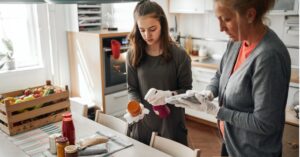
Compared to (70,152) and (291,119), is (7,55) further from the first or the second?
(291,119)

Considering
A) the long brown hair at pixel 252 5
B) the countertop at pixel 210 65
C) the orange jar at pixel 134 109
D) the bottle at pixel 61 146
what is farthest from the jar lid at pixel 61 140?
the countertop at pixel 210 65

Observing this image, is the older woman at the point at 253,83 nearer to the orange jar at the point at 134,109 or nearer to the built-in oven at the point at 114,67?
the orange jar at the point at 134,109

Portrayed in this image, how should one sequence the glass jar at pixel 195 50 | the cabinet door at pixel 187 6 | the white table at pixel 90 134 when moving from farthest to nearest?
the glass jar at pixel 195 50, the cabinet door at pixel 187 6, the white table at pixel 90 134

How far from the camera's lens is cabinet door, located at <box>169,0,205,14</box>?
133 inches

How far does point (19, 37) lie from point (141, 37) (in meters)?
1.75

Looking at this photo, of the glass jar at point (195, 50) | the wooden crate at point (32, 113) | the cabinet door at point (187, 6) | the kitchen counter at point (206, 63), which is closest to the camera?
the wooden crate at point (32, 113)

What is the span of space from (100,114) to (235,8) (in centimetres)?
128

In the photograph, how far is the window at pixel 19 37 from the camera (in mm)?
2766

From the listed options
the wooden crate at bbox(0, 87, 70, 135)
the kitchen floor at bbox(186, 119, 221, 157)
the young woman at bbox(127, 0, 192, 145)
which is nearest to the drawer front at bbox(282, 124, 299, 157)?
the kitchen floor at bbox(186, 119, 221, 157)

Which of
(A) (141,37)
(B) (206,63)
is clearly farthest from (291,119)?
(A) (141,37)

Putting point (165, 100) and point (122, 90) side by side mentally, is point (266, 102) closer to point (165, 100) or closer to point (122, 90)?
point (165, 100)

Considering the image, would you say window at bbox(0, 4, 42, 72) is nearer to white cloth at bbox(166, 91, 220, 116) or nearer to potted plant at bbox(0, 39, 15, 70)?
potted plant at bbox(0, 39, 15, 70)

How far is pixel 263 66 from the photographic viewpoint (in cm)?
105

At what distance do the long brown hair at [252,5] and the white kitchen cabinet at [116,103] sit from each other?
219 centimetres
